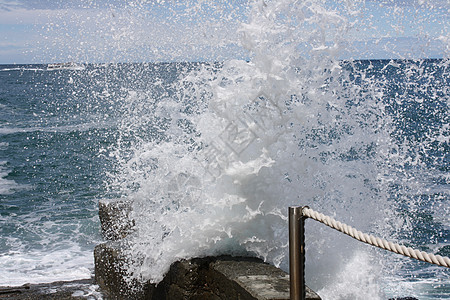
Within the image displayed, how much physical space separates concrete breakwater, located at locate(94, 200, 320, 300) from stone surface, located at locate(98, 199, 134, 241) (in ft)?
1.32

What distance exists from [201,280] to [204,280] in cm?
2

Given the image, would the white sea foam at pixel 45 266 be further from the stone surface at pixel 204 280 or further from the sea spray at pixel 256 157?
the sea spray at pixel 256 157

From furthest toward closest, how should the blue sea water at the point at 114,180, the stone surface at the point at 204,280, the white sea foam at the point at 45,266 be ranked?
the white sea foam at the point at 45,266 → the blue sea water at the point at 114,180 → the stone surface at the point at 204,280

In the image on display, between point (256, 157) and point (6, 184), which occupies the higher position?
point (6, 184)

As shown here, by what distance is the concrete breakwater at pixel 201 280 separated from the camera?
10.4 ft

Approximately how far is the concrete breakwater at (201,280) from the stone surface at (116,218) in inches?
15.9

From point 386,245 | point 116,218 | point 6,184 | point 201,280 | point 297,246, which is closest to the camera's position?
point 386,245

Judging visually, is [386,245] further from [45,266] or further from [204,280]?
[45,266]

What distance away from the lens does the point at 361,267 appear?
13.9ft

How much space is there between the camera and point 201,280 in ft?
12.3

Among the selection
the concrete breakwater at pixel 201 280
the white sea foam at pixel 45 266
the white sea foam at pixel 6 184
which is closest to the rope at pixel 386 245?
the concrete breakwater at pixel 201 280

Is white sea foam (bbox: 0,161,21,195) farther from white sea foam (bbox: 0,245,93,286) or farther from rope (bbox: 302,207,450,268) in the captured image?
rope (bbox: 302,207,450,268)

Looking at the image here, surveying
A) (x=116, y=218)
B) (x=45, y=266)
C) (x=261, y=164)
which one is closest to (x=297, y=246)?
(x=261, y=164)

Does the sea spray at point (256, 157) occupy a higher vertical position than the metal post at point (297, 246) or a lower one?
higher
